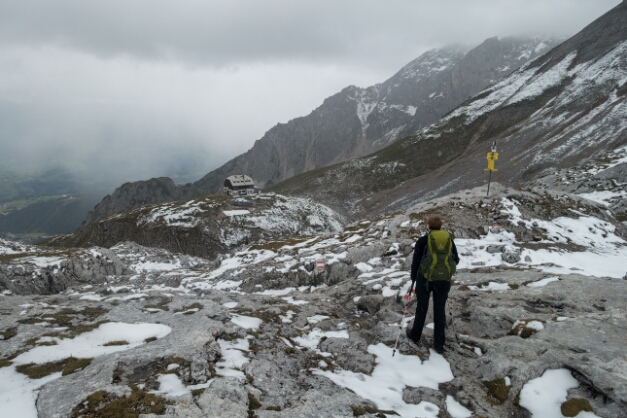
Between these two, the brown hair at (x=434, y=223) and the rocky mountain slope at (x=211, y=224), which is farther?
the rocky mountain slope at (x=211, y=224)

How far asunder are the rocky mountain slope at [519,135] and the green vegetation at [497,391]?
312ft

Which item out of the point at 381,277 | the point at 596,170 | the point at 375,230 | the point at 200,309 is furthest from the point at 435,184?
the point at 200,309

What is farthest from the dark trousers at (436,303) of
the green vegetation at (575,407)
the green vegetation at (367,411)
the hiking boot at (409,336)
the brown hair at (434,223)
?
the green vegetation at (367,411)

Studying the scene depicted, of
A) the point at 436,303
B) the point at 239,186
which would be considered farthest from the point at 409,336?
the point at 239,186

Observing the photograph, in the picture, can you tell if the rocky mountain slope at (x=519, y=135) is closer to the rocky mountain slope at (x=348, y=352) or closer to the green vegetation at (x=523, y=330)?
the rocky mountain slope at (x=348, y=352)

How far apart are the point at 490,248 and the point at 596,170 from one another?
1938 inches

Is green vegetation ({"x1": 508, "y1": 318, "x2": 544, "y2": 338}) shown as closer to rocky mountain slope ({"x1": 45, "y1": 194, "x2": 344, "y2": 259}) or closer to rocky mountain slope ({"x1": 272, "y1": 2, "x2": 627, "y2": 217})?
rocky mountain slope ({"x1": 45, "y1": 194, "x2": 344, "y2": 259})

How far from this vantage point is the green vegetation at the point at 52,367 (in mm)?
7324

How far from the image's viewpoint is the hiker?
9.32m

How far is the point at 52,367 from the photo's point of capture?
765 cm

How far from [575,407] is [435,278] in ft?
13.1

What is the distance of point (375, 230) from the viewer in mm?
28562

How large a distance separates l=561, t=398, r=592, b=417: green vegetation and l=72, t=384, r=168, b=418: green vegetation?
8.39 m

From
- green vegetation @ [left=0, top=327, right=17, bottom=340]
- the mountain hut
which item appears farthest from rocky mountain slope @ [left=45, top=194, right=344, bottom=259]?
green vegetation @ [left=0, top=327, right=17, bottom=340]
